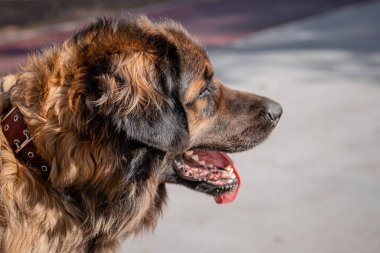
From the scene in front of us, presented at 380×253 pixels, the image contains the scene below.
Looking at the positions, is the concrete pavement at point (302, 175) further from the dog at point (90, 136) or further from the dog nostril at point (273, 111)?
the dog at point (90, 136)

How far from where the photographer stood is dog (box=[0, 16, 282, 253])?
2.90 metres

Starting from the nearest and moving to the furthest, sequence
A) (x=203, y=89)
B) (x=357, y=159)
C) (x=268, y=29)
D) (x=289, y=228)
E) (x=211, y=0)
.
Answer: (x=203, y=89) → (x=289, y=228) → (x=357, y=159) → (x=268, y=29) → (x=211, y=0)

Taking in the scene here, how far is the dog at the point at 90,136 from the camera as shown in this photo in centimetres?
290

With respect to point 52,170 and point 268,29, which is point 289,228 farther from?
point 268,29

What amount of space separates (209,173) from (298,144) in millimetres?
2800

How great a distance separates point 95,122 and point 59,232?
0.56 m

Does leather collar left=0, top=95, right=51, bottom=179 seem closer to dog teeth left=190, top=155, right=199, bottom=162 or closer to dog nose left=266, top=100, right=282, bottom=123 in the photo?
dog teeth left=190, top=155, right=199, bottom=162

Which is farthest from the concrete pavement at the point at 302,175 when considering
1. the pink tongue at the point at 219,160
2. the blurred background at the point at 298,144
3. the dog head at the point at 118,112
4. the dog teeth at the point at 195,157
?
the dog head at the point at 118,112

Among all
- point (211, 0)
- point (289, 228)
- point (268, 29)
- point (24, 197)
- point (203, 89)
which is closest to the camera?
point (24, 197)

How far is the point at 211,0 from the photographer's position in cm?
1636

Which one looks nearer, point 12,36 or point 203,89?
point 203,89

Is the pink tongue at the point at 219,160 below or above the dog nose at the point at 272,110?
below

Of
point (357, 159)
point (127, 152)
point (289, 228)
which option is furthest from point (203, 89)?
point (357, 159)

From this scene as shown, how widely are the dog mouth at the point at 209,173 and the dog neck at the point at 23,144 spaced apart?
76cm
